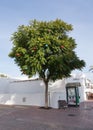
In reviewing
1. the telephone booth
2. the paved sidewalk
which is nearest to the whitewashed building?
the telephone booth

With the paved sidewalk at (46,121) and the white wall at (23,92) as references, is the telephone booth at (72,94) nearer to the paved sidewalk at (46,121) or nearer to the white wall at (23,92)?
the white wall at (23,92)

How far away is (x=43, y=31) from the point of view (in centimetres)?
2106

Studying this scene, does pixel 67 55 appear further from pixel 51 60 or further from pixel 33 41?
pixel 33 41

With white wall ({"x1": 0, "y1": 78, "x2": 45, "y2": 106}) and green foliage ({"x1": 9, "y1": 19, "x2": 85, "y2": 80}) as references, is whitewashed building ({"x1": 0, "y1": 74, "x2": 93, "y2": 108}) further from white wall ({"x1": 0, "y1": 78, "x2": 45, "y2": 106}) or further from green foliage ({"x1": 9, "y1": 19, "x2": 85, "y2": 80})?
green foliage ({"x1": 9, "y1": 19, "x2": 85, "y2": 80})

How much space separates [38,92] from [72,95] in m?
6.58

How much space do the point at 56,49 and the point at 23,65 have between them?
389 centimetres

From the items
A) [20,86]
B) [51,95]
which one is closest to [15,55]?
[51,95]

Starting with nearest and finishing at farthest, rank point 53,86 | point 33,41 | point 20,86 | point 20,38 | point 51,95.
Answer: point 33,41
point 20,38
point 51,95
point 53,86
point 20,86

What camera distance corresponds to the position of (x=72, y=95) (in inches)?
1011

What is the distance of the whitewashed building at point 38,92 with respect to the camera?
25.1 metres

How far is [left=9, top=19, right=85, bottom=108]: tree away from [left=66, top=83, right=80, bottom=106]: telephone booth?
3.90 metres

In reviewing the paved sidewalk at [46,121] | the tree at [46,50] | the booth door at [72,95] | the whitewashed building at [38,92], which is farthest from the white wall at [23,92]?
the paved sidewalk at [46,121]

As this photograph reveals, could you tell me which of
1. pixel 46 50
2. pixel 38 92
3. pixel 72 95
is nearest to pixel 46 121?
pixel 46 50

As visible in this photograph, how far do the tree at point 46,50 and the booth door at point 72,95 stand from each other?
13.7 feet
